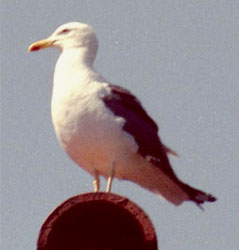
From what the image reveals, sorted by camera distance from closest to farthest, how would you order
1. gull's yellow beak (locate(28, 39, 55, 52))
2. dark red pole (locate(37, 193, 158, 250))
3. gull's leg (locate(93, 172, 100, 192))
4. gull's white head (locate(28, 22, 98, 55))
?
dark red pole (locate(37, 193, 158, 250)) → gull's leg (locate(93, 172, 100, 192)) → gull's white head (locate(28, 22, 98, 55)) → gull's yellow beak (locate(28, 39, 55, 52))

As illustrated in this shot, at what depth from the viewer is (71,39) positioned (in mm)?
7195

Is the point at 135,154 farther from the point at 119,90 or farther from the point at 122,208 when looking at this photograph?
the point at 122,208

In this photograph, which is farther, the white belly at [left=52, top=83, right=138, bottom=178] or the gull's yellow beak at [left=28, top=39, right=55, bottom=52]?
the gull's yellow beak at [left=28, top=39, right=55, bottom=52]

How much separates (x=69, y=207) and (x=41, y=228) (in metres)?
0.24

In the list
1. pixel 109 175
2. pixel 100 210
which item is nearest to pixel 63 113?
pixel 109 175

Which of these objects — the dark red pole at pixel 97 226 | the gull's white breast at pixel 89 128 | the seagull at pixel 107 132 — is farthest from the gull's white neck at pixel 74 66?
the dark red pole at pixel 97 226

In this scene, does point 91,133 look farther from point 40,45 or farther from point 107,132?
point 40,45

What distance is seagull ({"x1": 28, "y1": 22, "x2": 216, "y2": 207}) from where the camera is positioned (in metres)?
6.25

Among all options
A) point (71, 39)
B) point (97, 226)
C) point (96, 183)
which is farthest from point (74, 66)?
point (97, 226)

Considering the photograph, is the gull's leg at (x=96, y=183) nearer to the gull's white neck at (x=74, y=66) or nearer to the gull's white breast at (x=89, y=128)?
the gull's white breast at (x=89, y=128)

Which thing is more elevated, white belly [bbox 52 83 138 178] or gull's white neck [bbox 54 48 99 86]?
gull's white neck [bbox 54 48 99 86]

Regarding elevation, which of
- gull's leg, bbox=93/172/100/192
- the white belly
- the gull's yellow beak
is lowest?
gull's leg, bbox=93/172/100/192

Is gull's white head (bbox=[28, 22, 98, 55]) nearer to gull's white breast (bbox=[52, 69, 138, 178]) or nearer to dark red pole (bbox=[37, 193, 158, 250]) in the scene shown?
gull's white breast (bbox=[52, 69, 138, 178])

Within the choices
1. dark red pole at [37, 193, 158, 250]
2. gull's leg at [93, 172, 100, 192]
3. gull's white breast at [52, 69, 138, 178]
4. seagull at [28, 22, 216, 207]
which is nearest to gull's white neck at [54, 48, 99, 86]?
seagull at [28, 22, 216, 207]
